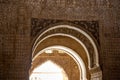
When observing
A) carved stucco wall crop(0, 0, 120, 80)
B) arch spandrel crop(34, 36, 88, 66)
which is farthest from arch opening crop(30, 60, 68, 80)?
carved stucco wall crop(0, 0, 120, 80)

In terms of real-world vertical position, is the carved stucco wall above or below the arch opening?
below

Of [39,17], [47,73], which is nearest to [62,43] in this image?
[39,17]

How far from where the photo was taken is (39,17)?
7824mm

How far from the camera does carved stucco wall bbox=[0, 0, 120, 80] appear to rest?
7.43 m

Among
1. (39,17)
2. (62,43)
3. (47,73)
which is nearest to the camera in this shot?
(39,17)

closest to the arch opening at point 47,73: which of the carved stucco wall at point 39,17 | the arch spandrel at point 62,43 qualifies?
the arch spandrel at point 62,43

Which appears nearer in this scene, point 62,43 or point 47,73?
point 62,43

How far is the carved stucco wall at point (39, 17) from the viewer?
7.43 meters

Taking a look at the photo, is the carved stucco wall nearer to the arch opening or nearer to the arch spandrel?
the arch spandrel

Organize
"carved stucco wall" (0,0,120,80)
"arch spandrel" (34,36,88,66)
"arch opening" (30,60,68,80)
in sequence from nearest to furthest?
"carved stucco wall" (0,0,120,80) → "arch spandrel" (34,36,88,66) → "arch opening" (30,60,68,80)

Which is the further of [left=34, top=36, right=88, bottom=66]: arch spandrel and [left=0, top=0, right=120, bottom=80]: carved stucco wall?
[left=34, top=36, right=88, bottom=66]: arch spandrel

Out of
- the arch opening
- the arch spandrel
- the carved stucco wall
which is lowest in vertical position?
the carved stucco wall

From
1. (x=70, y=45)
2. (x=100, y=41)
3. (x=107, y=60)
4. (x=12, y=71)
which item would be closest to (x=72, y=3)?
(x=100, y=41)

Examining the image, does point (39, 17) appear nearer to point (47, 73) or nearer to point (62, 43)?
point (62, 43)
